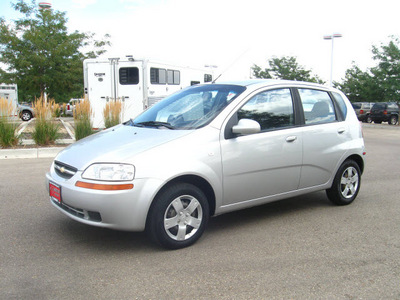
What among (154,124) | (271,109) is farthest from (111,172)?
(271,109)

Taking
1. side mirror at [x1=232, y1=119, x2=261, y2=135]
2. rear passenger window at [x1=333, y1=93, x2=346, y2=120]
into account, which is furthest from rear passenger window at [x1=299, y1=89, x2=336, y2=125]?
side mirror at [x1=232, y1=119, x2=261, y2=135]

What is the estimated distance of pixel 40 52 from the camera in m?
24.9

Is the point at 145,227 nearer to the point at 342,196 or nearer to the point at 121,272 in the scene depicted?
the point at 121,272

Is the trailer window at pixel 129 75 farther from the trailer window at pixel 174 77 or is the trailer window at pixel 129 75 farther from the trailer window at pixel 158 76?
the trailer window at pixel 174 77

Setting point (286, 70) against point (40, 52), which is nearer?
point (40, 52)

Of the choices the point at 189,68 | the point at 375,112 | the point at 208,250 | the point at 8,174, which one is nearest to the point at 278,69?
the point at 375,112

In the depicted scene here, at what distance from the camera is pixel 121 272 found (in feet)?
11.5

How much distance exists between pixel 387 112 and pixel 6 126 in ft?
80.6

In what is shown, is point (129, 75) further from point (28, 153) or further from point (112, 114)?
point (28, 153)

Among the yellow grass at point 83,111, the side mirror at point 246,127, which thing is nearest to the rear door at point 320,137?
the side mirror at point 246,127

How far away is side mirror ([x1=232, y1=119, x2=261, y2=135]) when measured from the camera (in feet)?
13.8

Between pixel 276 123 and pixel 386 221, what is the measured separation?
1.87 m

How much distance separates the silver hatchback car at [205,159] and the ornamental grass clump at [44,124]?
20.2 ft

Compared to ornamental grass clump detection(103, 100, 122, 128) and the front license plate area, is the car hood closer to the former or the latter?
the front license plate area
